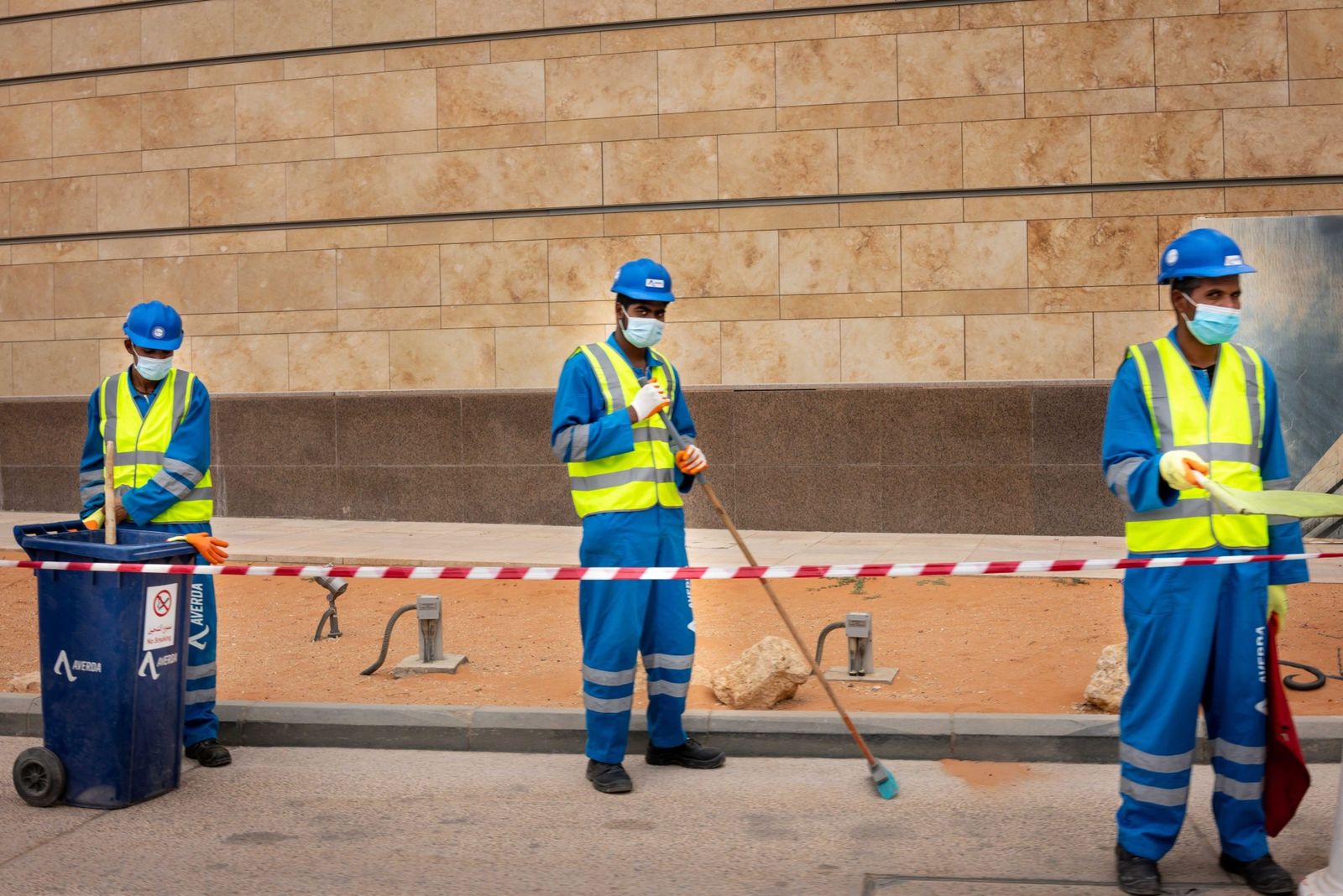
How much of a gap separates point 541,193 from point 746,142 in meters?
2.07

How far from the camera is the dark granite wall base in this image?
12.2m

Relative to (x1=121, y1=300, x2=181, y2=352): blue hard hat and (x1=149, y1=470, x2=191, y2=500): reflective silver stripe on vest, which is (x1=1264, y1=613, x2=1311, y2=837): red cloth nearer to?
(x1=149, y1=470, x2=191, y2=500): reflective silver stripe on vest

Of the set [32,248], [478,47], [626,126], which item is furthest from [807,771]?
[32,248]

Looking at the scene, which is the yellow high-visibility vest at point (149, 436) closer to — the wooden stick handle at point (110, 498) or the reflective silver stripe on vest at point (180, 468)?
the reflective silver stripe on vest at point (180, 468)

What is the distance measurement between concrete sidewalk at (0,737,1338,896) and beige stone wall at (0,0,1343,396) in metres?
7.67

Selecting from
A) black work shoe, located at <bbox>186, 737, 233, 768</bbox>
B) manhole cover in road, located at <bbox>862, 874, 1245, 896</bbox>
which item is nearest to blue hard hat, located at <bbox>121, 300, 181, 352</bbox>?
black work shoe, located at <bbox>186, 737, 233, 768</bbox>

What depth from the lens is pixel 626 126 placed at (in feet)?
43.4

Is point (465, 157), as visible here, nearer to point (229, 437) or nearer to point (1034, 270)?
point (229, 437)

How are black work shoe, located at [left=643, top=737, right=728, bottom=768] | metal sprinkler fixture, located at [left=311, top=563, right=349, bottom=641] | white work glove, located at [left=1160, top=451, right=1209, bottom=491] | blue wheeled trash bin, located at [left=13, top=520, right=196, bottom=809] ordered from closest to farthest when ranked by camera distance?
white work glove, located at [left=1160, top=451, right=1209, bottom=491]
blue wheeled trash bin, located at [left=13, top=520, right=196, bottom=809]
black work shoe, located at [left=643, top=737, right=728, bottom=768]
metal sprinkler fixture, located at [left=311, top=563, right=349, bottom=641]

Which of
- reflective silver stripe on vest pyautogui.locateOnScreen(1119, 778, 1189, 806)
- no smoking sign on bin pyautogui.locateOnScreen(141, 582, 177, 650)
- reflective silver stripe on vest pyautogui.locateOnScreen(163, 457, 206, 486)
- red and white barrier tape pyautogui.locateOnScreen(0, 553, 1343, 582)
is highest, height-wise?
reflective silver stripe on vest pyautogui.locateOnScreen(163, 457, 206, 486)

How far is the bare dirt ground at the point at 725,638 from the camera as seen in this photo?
6.54 m

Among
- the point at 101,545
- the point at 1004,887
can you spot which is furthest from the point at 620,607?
the point at 101,545

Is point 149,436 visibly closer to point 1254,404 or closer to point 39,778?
point 39,778

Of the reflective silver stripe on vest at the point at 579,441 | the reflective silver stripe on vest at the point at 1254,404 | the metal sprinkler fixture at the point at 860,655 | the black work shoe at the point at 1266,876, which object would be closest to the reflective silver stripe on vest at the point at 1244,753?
the black work shoe at the point at 1266,876
